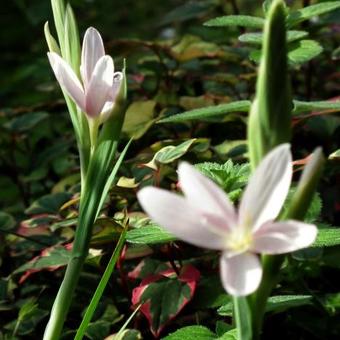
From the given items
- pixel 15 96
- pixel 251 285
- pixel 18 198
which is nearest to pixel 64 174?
pixel 18 198

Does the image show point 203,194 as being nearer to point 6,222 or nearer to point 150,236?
point 150,236

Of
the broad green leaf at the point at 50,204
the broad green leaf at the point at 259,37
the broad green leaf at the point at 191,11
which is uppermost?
the broad green leaf at the point at 259,37

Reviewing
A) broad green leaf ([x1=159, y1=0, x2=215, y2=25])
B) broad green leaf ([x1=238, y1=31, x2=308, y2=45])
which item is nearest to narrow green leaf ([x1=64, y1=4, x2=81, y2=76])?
broad green leaf ([x1=238, y1=31, x2=308, y2=45])

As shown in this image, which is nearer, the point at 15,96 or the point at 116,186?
the point at 116,186

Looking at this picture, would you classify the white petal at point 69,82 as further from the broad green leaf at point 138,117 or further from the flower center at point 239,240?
the broad green leaf at point 138,117

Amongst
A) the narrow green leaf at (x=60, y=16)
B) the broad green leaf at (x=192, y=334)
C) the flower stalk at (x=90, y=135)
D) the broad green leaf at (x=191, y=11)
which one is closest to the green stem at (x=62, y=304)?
the flower stalk at (x=90, y=135)

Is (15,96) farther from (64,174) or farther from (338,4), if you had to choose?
(338,4)
